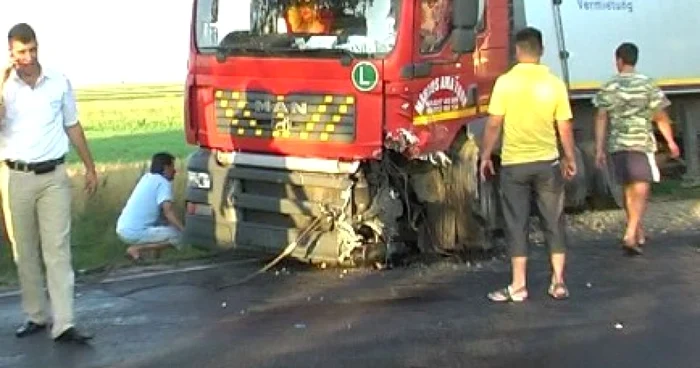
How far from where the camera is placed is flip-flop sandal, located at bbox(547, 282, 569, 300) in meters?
8.64

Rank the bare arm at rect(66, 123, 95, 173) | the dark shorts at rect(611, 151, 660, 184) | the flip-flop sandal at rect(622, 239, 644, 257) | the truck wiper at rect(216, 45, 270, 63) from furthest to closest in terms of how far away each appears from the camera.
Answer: the dark shorts at rect(611, 151, 660, 184)
the flip-flop sandal at rect(622, 239, 644, 257)
the truck wiper at rect(216, 45, 270, 63)
the bare arm at rect(66, 123, 95, 173)

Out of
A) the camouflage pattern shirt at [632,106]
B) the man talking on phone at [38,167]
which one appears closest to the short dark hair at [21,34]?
the man talking on phone at [38,167]

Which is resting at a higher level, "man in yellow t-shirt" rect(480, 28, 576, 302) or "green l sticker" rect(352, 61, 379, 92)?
"green l sticker" rect(352, 61, 379, 92)

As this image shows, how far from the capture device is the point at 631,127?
10.5 m

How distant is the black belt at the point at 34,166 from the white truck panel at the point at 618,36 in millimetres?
5284

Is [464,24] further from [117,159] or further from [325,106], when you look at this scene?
[117,159]

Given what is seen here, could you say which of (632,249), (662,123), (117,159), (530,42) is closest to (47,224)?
(530,42)

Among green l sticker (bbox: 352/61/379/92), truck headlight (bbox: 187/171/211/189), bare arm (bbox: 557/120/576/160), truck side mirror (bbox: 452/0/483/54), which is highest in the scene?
truck side mirror (bbox: 452/0/483/54)

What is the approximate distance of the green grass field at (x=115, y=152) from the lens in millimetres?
11133

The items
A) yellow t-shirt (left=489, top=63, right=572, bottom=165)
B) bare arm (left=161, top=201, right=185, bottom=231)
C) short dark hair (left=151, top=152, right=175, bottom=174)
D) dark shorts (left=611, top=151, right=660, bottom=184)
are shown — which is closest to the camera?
yellow t-shirt (left=489, top=63, right=572, bottom=165)

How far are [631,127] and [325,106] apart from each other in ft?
9.28

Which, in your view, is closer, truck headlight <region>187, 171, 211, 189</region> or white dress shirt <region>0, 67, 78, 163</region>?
white dress shirt <region>0, 67, 78, 163</region>

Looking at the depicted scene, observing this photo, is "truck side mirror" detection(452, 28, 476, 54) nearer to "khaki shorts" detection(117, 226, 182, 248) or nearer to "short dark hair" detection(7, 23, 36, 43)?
"khaki shorts" detection(117, 226, 182, 248)

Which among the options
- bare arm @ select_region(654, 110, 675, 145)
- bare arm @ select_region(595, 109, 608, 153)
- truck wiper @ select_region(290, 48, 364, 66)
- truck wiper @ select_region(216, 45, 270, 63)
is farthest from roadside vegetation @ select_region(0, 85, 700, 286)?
bare arm @ select_region(595, 109, 608, 153)
